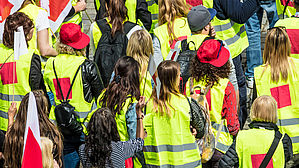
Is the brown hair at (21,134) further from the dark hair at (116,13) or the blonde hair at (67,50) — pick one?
the dark hair at (116,13)

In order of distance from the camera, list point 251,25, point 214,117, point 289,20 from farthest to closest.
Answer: point 251,25 < point 289,20 < point 214,117

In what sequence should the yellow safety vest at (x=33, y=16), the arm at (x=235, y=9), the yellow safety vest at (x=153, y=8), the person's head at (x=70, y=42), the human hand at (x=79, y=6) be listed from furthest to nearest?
1. the yellow safety vest at (x=153, y=8)
2. the human hand at (x=79, y=6)
3. the arm at (x=235, y=9)
4. the yellow safety vest at (x=33, y=16)
5. the person's head at (x=70, y=42)

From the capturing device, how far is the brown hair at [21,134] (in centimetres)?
486

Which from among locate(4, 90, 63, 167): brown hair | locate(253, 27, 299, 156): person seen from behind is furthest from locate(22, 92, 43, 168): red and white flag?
locate(253, 27, 299, 156): person seen from behind

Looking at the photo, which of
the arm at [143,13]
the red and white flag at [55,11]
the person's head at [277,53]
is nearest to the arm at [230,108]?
the person's head at [277,53]

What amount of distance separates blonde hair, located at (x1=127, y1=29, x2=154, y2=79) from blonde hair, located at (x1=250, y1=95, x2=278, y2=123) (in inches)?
58.0

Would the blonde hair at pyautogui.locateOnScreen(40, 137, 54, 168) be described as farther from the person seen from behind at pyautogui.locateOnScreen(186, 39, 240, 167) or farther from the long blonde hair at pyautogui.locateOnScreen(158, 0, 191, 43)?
the long blonde hair at pyautogui.locateOnScreen(158, 0, 191, 43)

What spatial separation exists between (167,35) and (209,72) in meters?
1.36

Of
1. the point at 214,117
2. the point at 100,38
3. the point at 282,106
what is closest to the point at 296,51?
the point at 282,106

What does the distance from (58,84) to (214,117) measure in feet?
5.33

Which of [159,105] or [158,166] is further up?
[159,105]

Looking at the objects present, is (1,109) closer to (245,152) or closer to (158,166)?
(158,166)

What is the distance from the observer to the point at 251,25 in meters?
8.07

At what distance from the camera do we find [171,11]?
6.76 metres
